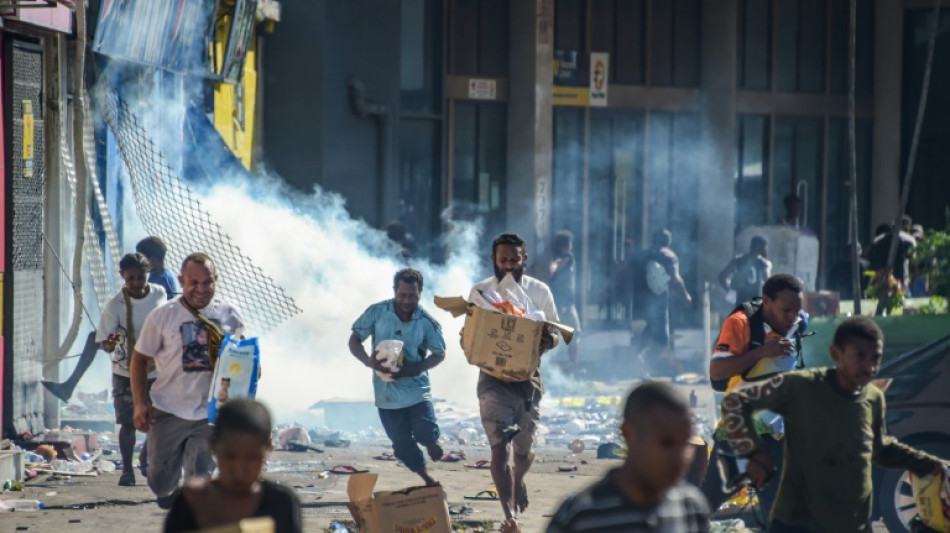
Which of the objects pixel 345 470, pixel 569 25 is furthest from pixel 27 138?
pixel 569 25

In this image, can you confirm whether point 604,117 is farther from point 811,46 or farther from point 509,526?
point 509,526

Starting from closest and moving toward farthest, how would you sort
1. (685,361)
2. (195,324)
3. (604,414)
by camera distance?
1. (195,324)
2. (604,414)
3. (685,361)

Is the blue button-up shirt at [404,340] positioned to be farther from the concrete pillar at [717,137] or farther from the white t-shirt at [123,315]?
the concrete pillar at [717,137]

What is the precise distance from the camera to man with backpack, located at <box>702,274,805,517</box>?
7379 millimetres

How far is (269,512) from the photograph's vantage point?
4.21 metres

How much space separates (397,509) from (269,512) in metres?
3.53

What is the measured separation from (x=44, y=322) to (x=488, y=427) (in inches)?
193

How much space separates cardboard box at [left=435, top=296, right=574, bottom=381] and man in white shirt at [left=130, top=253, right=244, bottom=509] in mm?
1509

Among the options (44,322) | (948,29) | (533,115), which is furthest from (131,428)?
(948,29)

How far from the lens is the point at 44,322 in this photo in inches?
487

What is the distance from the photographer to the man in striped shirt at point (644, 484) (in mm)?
3793

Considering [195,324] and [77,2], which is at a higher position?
[77,2]

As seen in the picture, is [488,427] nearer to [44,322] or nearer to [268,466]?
→ [268,466]

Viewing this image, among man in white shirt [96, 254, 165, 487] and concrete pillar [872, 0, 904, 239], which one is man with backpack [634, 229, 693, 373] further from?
man in white shirt [96, 254, 165, 487]
